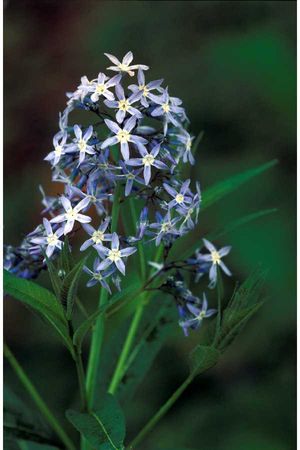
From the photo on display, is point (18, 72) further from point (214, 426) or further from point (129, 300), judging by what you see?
point (129, 300)

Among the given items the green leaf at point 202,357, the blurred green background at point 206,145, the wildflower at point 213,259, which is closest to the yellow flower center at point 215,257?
the wildflower at point 213,259

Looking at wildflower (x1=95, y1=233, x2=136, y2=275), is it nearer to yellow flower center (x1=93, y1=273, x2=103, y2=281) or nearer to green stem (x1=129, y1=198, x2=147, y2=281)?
yellow flower center (x1=93, y1=273, x2=103, y2=281)

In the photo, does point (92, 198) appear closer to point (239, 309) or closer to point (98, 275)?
point (98, 275)

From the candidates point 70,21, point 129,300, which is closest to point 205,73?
point 70,21

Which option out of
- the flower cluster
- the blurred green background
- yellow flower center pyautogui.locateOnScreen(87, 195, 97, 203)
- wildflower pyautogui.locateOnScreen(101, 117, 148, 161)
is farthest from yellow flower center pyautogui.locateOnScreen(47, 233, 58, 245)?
the blurred green background

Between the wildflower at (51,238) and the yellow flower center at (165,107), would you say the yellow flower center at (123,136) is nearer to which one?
the yellow flower center at (165,107)
